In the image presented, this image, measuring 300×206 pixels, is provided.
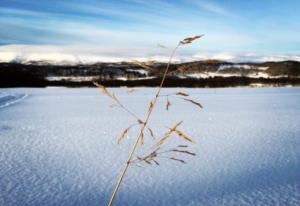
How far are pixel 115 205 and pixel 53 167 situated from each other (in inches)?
51.5

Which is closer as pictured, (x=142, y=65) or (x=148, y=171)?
(x=142, y=65)

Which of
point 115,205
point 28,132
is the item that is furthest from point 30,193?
point 28,132

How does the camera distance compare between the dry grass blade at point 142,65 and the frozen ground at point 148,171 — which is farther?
the frozen ground at point 148,171

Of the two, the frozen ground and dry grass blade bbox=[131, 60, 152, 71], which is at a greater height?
dry grass blade bbox=[131, 60, 152, 71]

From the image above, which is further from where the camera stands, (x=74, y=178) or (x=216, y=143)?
(x=216, y=143)

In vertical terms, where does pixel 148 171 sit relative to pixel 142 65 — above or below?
below

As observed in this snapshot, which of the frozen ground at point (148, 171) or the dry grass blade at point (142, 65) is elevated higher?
the dry grass blade at point (142, 65)

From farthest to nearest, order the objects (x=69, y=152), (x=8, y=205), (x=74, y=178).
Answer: (x=69, y=152) < (x=74, y=178) < (x=8, y=205)

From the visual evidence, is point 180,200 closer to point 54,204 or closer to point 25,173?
point 54,204

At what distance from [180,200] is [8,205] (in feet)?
4.44

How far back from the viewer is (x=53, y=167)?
12.2 feet

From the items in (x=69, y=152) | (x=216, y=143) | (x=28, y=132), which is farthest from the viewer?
(x=28, y=132)

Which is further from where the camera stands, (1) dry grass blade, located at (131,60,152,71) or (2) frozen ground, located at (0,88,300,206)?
(2) frozen ground, located at (0,88,300,206)

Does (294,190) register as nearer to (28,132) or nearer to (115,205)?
(115,205)
